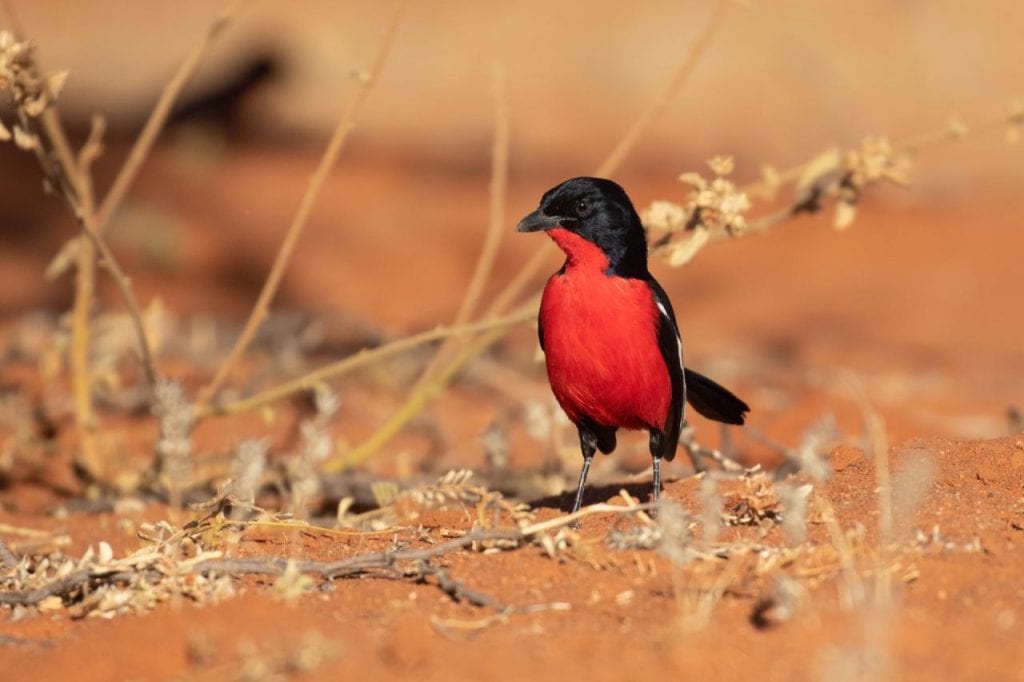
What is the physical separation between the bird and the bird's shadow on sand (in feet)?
0.55

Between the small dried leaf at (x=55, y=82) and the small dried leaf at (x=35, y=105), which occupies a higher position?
the small dried leaf at (x=55, y=82)

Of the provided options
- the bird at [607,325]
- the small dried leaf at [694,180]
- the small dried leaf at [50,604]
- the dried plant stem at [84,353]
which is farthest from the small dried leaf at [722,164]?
the dried plant stem at [84,353]

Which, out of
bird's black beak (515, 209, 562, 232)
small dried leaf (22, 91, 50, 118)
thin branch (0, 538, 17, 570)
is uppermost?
bird's black beak (515, 209, 562, 232)

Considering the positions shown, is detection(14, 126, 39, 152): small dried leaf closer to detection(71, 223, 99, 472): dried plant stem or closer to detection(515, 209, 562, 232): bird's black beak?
detection(71, 223, 99, 472): dried plant stem

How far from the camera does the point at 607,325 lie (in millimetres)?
4414

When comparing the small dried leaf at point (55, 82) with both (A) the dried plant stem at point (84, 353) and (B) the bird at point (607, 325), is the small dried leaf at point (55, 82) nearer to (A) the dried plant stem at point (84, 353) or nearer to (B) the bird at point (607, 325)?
(A) the dried plant stem at point (84, 353)

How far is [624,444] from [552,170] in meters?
9.85

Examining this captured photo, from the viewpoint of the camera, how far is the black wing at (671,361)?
177 inches

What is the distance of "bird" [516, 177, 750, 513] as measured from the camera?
4430 millimetres

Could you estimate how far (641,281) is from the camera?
4.55m

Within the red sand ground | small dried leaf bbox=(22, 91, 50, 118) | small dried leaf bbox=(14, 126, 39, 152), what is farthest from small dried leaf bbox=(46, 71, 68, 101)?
the red sand ground

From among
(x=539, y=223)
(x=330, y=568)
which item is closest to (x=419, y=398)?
(x=539, y=223)

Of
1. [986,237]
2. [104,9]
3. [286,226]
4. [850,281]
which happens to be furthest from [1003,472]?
[104,9]

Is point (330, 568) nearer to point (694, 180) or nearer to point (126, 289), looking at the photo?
point (694, 180)
